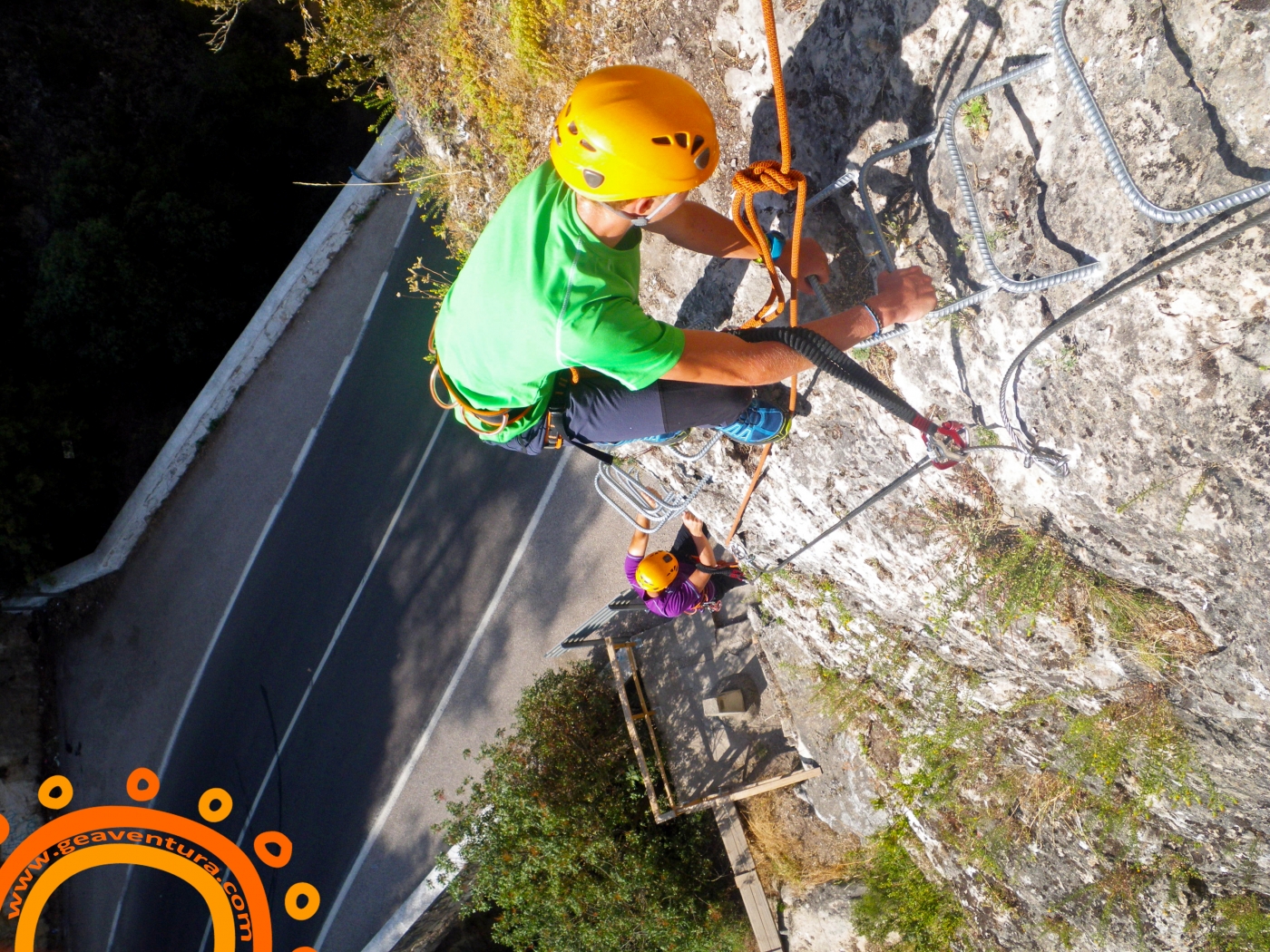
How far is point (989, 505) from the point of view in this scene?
3.70 meters

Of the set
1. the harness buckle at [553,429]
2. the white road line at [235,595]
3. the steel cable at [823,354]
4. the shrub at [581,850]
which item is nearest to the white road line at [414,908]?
the shrub at [581,850]

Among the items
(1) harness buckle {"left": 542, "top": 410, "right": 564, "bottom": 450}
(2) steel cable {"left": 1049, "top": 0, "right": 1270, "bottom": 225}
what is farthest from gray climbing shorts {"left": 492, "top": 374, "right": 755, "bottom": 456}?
(2) steel cable {"left": 1049, "top": 0, "right": 1270, "bottom": 225}

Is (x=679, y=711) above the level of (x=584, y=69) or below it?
below

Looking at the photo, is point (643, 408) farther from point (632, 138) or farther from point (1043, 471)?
point (1043, 471)

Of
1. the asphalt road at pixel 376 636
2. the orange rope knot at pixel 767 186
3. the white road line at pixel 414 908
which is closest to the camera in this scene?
the orange rope knot at pixel 767 186

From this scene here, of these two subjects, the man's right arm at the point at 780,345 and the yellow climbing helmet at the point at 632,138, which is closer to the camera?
the yellow climbing helmet at the point at 632,138

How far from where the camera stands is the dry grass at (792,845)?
6926 mm

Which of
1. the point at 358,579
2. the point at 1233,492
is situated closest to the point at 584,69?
the point at 1233,492

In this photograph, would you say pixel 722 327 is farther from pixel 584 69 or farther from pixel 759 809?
pixel 759 809

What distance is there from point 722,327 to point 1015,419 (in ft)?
6.11

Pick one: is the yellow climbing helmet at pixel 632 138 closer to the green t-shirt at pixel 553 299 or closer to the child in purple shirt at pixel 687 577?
the green t-shirt at pixel 553 299

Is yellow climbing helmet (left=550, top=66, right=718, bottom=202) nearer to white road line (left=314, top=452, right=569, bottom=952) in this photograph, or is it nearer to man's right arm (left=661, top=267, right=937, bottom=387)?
man's right arm (left=661, top=267, right=937, bottom=387)

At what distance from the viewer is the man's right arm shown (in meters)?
2.76

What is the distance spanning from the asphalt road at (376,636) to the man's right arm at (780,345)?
535 cm
